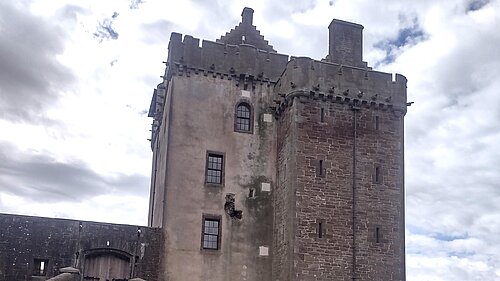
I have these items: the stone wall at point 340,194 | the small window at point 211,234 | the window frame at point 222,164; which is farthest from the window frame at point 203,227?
the stone wall at point 340,194

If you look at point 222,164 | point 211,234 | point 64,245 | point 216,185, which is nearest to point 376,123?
point 222,164

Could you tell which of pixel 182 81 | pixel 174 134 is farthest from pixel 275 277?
pixel 182 81

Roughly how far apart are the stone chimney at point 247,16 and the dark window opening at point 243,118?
4186 mm

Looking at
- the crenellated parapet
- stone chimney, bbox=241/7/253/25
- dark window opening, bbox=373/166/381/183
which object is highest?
stone chimney, bbox=241/7/253/25

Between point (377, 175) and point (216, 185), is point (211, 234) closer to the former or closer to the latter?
point (216, 185)

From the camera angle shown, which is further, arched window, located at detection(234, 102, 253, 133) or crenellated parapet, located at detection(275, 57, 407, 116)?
arched window, located at detection(234, 102, 253, 133)

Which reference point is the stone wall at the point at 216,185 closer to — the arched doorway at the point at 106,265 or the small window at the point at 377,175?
the arched doorway at the point at 106,265

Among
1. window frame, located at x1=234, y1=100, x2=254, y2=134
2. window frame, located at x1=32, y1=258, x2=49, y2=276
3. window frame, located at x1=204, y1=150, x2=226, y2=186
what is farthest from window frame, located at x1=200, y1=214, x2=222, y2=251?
window frame, located at x1=32, y1=258, x2=49, y2=276

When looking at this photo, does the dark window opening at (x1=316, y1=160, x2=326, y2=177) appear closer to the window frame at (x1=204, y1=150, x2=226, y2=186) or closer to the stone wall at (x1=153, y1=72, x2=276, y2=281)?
the stone wall at (x1=153, y1=72, x2=276, y2=281)

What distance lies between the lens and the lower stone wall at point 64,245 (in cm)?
2164

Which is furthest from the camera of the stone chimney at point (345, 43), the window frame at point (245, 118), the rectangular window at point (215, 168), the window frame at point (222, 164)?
the stone chimney at point (345, 43)

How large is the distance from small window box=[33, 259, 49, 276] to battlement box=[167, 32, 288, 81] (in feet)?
26.7

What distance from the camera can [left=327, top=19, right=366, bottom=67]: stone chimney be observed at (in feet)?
84.5

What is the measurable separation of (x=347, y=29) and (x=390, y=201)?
24.5 feet
